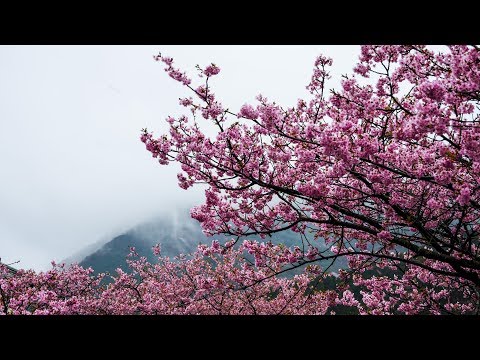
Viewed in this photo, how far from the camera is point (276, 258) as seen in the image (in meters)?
6.74

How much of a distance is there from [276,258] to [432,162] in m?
3.67
